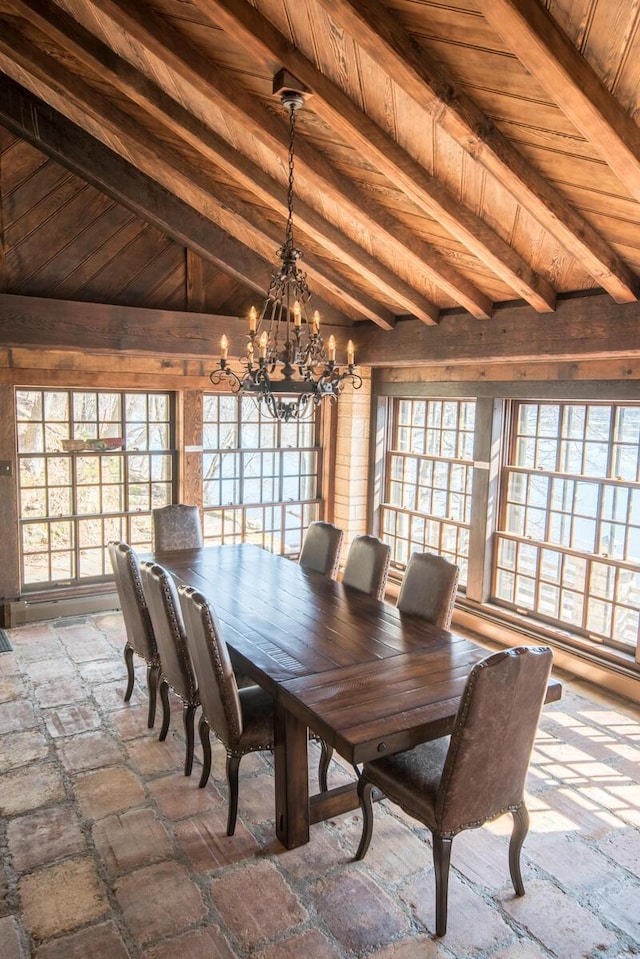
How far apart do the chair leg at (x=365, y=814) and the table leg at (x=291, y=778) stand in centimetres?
26

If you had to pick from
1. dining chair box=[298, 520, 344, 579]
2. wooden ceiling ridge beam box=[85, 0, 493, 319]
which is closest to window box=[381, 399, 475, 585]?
wooden ceiling ridge beam box=[85, 0, 493, 319]

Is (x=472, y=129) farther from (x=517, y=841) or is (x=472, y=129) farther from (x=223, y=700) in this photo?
(x=517, y=841)

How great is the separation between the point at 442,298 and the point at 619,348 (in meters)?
1.62

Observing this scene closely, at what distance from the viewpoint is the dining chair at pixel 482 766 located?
2477 millimetres

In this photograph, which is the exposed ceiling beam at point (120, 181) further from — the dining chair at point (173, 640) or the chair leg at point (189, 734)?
the chair leg at point (189, 734)

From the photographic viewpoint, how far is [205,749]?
11.5ft

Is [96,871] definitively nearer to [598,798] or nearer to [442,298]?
[598,798]

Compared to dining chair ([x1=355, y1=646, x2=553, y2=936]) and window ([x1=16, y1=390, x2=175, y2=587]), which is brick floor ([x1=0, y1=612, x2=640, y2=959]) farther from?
window ([x1=16, y1=390, x2=175, y2=587])

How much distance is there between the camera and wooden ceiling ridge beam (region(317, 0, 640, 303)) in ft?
8.41

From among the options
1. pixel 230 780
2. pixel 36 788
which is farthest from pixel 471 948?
pixel 36 788

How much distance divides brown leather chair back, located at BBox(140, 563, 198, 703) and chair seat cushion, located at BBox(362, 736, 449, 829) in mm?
1141

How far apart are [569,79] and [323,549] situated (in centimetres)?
331

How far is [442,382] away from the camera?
612 centimetres

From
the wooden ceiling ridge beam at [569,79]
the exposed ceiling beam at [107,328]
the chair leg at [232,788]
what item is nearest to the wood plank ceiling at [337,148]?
the wooden ceiling ridge beam at [569,79]
